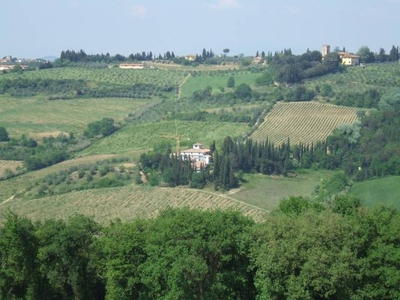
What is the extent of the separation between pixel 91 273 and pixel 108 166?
3066cm

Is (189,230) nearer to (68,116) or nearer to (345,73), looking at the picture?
(68,116)

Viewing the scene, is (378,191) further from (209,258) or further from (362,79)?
(362,79)

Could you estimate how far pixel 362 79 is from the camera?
274 feet

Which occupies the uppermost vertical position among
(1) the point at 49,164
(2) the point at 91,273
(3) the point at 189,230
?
(3) the point at 189,230

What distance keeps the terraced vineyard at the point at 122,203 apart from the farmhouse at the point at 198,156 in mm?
5038

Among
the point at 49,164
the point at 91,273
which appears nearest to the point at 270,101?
the point at 49,164

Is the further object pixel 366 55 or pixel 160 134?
pixel 366 55

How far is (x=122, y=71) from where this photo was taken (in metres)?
97.8

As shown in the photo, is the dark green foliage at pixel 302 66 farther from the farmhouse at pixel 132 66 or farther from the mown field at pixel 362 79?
the farmhouse at pixel 132 66

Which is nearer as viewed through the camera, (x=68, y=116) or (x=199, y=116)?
(x=199, y=116)

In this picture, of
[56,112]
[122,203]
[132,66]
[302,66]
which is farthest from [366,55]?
[122,203]

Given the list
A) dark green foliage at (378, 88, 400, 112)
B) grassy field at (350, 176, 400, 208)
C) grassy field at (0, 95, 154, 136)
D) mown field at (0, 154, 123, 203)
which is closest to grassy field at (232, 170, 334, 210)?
grassy field at (350, 176, 400, 208)

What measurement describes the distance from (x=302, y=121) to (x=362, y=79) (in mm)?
19861

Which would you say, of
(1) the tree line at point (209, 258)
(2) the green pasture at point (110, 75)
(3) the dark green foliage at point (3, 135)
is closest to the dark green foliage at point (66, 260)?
(1) the tree line at point (209, 258)
